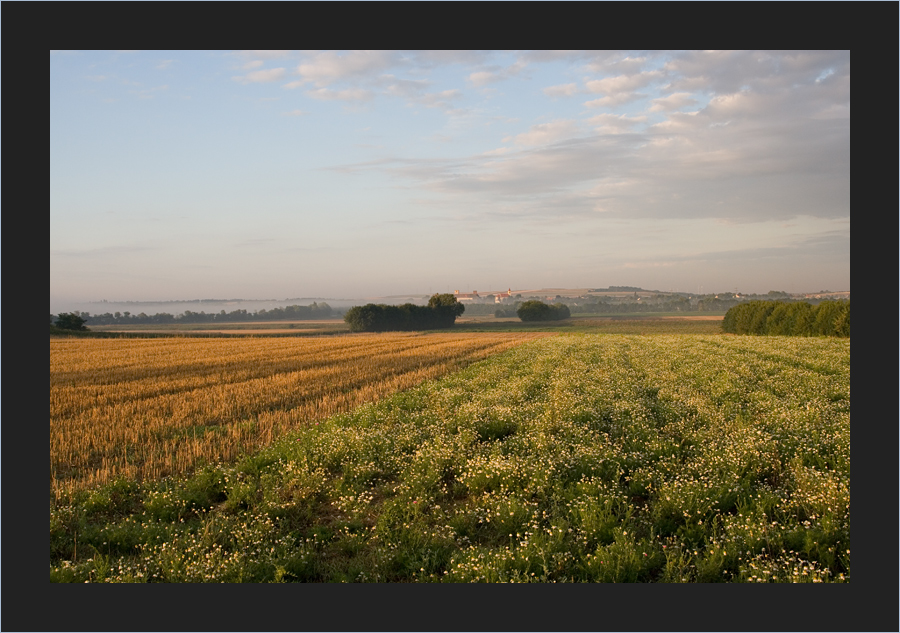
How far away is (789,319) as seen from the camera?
72.2 metres

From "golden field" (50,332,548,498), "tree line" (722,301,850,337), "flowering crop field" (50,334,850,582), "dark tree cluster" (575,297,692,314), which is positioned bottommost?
"golden field" (50,332,548,498)

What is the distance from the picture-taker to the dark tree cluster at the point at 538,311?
121 meters

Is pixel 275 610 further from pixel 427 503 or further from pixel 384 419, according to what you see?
pixel 384 419

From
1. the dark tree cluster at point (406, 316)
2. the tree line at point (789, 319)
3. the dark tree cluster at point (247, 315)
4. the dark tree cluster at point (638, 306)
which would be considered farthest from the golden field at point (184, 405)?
the dark tree cluster at point (638, 306)

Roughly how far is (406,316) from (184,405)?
9442cm

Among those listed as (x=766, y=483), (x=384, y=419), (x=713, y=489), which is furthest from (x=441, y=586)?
(x=384, y=419)

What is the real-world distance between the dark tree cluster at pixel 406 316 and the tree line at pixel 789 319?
53971 millimetres

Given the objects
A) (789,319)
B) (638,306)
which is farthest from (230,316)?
(789,319)

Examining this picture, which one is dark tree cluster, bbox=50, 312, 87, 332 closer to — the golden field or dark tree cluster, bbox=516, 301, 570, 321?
the golden field

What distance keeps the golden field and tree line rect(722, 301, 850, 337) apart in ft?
156

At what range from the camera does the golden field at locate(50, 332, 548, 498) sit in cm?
1090

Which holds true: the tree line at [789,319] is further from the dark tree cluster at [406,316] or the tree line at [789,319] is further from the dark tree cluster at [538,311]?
the dark tree cluster at [406,316]

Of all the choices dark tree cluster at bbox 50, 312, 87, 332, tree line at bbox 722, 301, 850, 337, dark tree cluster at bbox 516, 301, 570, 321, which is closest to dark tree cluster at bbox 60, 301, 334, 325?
dark tree cluster at bbox 50, 312, 87, 332
